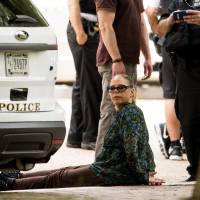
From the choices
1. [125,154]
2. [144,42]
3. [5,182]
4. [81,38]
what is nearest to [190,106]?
[125,154]

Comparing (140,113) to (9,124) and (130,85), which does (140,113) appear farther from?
(9,124)

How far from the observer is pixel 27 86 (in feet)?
24.2

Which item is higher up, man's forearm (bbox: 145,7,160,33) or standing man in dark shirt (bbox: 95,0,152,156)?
man's forearm (bbox: 145,7,160,33)

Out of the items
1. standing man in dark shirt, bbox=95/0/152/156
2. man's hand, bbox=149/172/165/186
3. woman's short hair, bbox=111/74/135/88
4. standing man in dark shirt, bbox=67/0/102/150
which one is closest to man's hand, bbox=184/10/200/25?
woman's short hair, bbox=111/74/135/88

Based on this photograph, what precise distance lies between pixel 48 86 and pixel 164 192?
3.99 ft

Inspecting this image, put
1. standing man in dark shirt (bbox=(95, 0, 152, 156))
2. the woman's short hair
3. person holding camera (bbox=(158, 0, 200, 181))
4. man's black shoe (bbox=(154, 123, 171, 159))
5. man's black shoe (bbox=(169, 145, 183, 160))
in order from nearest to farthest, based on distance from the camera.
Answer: the woman's short hair, person holding camera (bbox=(158, 0, 200, 181)), standing man in dark shirt (bbox=(95, 0, 152, 156)), man's black shoe (bbox=(169, 145, 183, 160)), man's black shoe (bbox=(154, 123, 171, 159))

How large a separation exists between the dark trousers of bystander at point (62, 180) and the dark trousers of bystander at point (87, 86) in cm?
292

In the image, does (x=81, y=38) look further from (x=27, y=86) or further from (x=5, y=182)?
(x=27, y=86)

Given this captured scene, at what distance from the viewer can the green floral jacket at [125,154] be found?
25.8 feet

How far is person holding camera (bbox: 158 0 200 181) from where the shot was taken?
8.41m

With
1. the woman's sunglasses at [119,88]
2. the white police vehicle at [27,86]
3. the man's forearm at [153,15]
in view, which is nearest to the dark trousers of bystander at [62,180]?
the white police vehicle at [27,86]

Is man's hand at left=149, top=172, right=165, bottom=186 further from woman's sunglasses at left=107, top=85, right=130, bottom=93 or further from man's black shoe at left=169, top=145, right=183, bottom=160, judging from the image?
man's black shoe at left=169, top=145, right=183, bottom=160

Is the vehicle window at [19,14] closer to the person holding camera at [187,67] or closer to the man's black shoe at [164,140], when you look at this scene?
the person holding camera at [187,67]

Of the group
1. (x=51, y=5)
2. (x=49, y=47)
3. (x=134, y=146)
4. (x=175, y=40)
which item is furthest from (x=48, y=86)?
(x=51, y=5)
